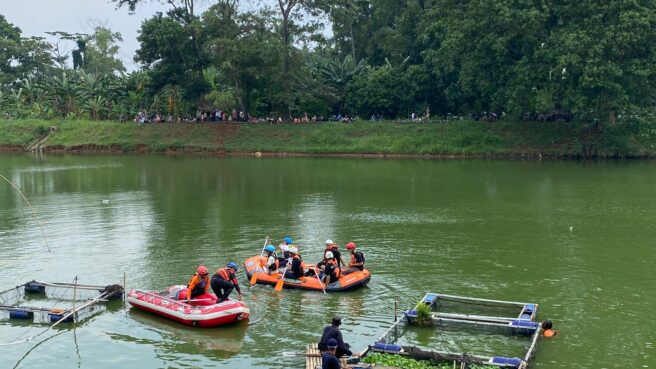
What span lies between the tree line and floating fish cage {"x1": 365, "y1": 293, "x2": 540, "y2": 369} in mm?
39409

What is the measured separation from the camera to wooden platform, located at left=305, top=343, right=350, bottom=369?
15248 millimetres

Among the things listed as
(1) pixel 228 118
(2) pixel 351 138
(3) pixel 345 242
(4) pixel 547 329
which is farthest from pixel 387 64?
(4) pixel 547 329

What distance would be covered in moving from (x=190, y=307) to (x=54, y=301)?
16.3 ft

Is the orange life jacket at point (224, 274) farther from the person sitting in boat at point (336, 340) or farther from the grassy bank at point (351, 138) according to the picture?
the grassy bank at point (351, 138)

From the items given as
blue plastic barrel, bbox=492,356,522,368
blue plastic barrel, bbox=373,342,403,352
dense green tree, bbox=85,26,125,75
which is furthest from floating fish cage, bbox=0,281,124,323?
dense green tree, bbox=85,26,125,75

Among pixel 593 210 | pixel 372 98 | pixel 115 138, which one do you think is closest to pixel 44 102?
pixel 115 138

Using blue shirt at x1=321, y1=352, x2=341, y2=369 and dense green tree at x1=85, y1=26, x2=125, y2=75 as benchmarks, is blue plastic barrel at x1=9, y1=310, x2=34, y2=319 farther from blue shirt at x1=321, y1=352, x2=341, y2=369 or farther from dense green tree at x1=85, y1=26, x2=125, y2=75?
dense green tree at x1=85, y1=26, x2=125, y2=75

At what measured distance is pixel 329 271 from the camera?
Result: 72.1 feet

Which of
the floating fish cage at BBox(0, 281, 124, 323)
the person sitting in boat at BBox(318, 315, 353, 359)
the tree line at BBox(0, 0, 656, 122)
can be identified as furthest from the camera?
the tree line at BBox(0, 0, 656, 122)

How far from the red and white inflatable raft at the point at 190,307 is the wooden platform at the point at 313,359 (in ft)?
10.1

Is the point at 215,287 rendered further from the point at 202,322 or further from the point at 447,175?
the point at 447,175

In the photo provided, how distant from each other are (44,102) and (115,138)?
1495cm

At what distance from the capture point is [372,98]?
72.8m

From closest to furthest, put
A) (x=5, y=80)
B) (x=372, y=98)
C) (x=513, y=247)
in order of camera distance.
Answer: (x=513, y=247)
(x=372, y=98)
(x=5, y=80)
